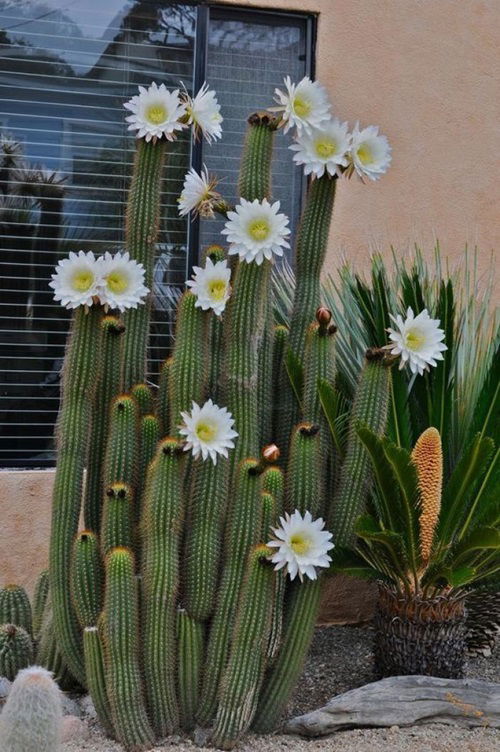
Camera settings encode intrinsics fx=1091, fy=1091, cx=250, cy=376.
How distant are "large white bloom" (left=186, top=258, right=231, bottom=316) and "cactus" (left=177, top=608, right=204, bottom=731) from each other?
114 centimetres

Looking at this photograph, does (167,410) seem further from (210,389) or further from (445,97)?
(445,97)

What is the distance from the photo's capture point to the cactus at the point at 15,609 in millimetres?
4785

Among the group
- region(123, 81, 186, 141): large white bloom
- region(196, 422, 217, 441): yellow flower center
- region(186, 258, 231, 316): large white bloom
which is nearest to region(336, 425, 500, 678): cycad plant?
region(196, 422, 217, 441): yellow flower center

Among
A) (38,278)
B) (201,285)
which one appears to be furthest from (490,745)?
(38,278)

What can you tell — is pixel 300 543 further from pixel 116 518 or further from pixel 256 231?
pixel 256 231

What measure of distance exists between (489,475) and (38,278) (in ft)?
8.58

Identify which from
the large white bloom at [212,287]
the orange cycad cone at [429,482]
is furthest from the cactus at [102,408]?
the orange cycad cone at [429,482]

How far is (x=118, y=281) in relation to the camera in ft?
13.7

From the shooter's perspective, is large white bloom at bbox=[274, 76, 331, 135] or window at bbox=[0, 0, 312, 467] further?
window at bbox=[0, 0, 312, 467]

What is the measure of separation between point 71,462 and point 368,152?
1698mm

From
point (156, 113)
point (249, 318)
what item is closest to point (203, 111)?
point (156, 113)

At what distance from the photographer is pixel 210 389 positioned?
423cm

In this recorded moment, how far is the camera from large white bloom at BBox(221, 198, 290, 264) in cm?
406

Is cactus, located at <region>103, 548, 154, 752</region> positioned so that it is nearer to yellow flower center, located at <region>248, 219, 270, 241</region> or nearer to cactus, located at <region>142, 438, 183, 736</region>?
cactus, located at <region>142, 438, 183, 736</region>
